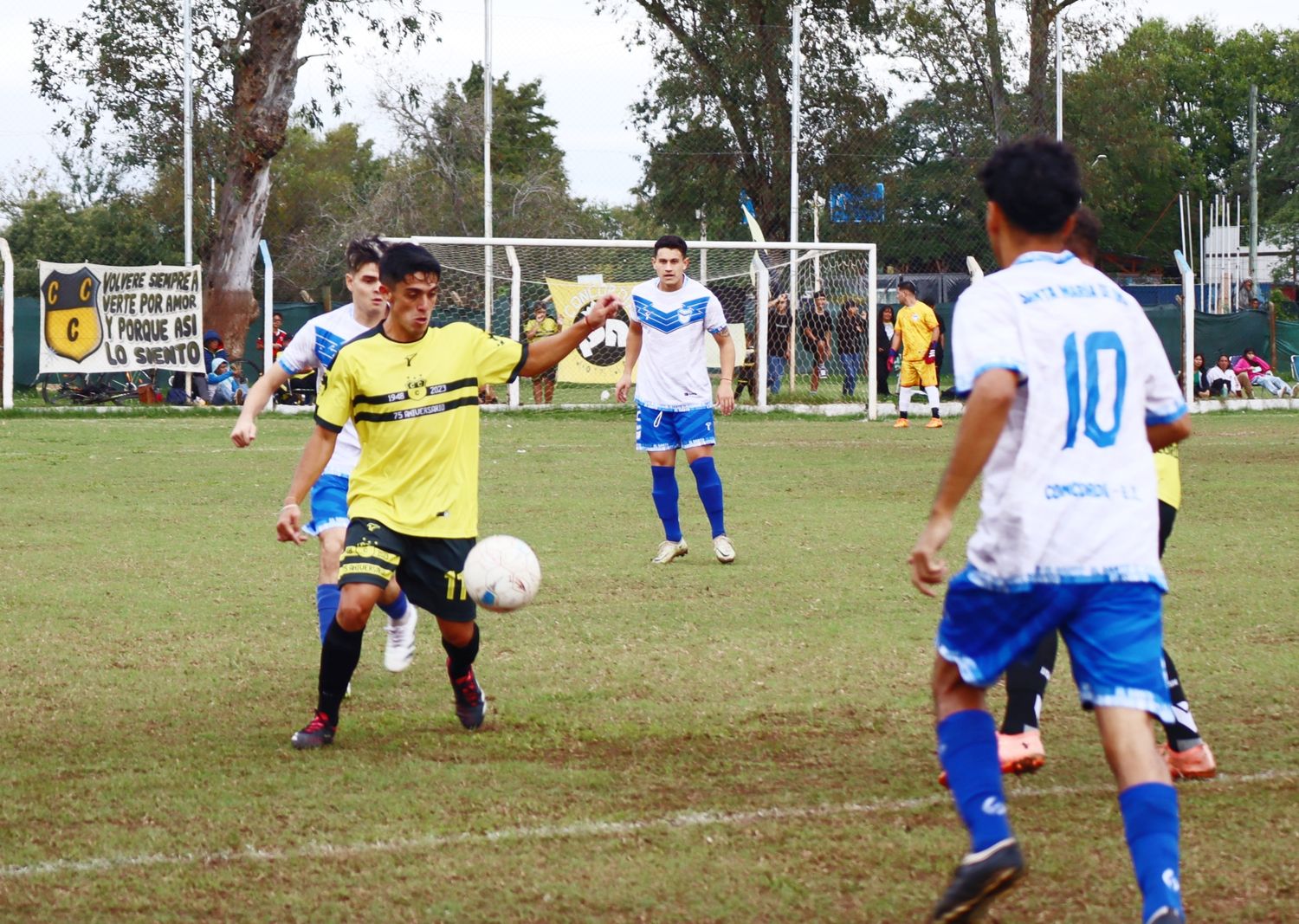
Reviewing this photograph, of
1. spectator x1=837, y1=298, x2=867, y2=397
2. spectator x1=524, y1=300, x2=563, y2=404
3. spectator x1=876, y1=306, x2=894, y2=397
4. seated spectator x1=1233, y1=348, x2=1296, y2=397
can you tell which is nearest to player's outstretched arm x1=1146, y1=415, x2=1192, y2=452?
spectator x1=524, y1=300, x2=563, y2=404

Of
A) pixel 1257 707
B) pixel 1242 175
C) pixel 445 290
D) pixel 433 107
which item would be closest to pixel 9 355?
pixel 445 290

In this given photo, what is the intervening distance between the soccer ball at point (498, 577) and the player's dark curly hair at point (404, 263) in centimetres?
92

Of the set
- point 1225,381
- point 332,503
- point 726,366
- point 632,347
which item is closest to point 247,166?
point 1225,381

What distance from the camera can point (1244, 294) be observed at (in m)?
48.1

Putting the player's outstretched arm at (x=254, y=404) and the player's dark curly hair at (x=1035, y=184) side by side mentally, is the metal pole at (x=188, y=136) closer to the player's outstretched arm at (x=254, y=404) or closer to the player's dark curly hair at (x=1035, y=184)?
the player's outstretched arm at (x=254, y=404)

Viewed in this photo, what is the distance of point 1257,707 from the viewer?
5.86 meters

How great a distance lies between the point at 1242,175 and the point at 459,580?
73.8 meters

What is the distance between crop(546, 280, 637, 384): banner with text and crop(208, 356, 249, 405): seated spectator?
521 centimetres

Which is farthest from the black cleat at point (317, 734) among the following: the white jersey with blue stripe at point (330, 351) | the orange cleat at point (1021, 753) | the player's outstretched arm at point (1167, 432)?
the player's outstretched arm at point (1167, 432)

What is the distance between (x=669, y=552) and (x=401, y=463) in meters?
4.48

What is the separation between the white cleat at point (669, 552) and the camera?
980 cm

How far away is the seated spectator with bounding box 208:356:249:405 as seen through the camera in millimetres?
25297

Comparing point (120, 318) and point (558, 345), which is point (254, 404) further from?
point (120, 318)

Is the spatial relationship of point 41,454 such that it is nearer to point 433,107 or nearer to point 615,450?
point 615,450
